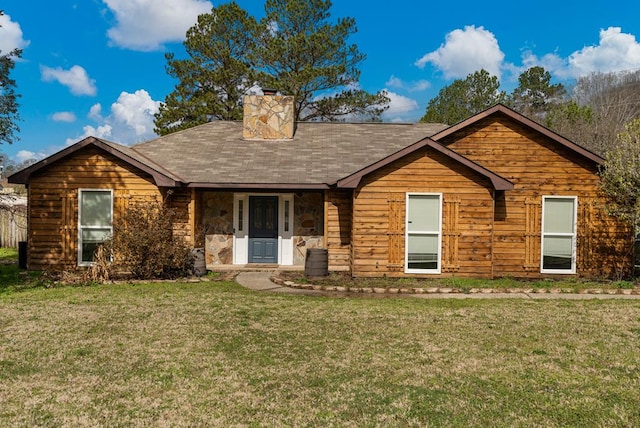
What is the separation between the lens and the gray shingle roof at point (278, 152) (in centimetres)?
1289

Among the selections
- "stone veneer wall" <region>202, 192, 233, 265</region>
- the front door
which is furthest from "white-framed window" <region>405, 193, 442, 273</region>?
"stone veneer wall" <region>202, 192, 233, 265</region>

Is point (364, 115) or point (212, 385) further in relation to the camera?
point (364, 115)

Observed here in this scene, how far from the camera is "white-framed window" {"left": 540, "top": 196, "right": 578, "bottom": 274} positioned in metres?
11.8

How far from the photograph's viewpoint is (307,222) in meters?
13.5

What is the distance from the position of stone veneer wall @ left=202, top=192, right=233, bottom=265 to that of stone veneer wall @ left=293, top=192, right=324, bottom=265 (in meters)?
2.00

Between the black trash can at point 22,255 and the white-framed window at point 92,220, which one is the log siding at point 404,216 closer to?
the white-framed window at point 92,220

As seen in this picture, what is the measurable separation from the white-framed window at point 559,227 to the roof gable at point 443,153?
1.74 m

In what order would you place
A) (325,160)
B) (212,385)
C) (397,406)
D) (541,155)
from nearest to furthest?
(397,406)
(212,385)
(541,155)
(325,160)

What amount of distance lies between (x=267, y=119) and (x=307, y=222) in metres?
4.95

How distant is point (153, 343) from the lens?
6059mm

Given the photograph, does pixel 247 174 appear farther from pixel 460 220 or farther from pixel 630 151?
pixel 630 151

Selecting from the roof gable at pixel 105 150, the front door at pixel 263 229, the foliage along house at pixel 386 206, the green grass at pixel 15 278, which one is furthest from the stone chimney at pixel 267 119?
the green grass at pixel 15 278

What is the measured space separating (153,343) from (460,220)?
26.2 feet

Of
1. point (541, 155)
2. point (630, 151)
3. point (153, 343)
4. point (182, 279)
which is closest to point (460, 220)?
point (541, 155)
